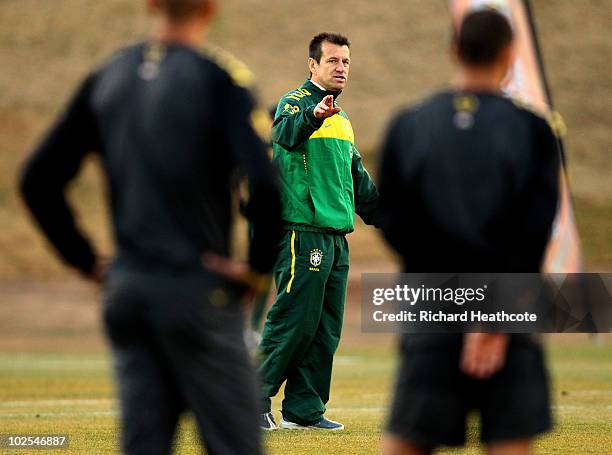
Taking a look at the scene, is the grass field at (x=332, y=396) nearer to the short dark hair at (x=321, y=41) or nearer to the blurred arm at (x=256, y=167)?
the blurred arm at (x=256, y=167)

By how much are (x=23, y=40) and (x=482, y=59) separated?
59.9 meters

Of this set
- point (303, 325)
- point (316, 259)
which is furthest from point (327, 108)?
point (303, 325)

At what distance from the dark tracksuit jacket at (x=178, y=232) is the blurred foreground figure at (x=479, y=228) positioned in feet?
1.77

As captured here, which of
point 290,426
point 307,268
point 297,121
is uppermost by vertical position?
point 297,121

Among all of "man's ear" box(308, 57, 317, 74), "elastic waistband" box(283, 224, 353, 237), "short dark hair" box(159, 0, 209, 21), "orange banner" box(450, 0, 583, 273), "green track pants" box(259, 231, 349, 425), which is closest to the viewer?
"short dark hair" box(159, 0, 209, 21)

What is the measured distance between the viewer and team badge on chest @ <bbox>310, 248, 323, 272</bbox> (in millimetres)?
9141

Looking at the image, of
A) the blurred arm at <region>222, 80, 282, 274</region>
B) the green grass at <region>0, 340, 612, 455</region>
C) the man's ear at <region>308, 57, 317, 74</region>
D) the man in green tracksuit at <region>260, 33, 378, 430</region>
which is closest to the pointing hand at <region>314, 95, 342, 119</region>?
the man in green tracksuit at <region>260, 33, 378, 430</region>

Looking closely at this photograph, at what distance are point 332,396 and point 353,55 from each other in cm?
5006

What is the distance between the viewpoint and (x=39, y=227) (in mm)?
4684

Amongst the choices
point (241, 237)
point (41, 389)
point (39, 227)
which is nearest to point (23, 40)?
point (241, 237)

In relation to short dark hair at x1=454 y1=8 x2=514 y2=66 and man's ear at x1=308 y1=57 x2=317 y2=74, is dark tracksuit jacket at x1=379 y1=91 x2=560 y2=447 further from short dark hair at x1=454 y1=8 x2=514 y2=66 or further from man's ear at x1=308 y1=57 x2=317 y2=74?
man's ear at x1=308 y1=57 x2=317 y2=74

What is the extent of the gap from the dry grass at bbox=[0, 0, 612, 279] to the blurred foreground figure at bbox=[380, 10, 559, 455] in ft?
149

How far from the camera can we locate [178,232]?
4281 millimetres

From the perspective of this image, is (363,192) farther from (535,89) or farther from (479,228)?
(535,89)
